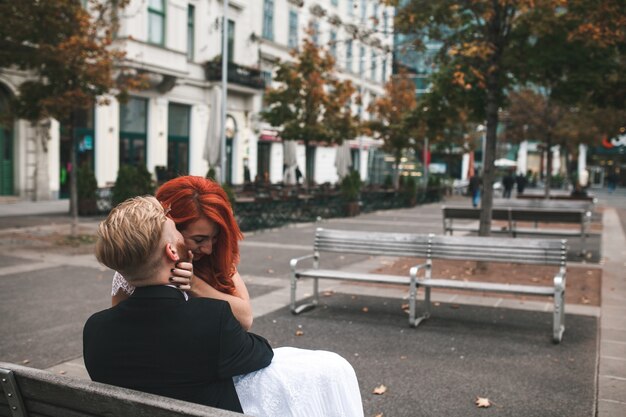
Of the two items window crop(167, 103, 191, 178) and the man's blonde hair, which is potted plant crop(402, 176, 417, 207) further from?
the man's blonde hair

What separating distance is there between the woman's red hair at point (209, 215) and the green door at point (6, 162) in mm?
23497

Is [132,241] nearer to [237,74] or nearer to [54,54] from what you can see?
[54,54]

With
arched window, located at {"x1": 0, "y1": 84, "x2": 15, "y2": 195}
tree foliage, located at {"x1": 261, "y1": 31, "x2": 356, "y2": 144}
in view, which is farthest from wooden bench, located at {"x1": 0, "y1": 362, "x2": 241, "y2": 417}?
arched window, located at {"x1": 0, "y1": 84, "x2": 15, "y2": 195}

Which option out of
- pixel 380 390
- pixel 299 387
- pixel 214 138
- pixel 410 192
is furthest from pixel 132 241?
pixel 410 192

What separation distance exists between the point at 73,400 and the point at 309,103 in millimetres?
23813

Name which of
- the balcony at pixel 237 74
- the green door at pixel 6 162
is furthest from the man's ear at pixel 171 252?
the balcony at pixel 237 74

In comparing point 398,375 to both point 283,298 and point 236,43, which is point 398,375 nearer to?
point 283,298

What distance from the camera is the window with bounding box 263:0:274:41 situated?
39.4 m

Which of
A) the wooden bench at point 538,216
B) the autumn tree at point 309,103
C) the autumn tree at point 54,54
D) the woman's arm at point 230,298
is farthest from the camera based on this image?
the autumn tree at point 309,103

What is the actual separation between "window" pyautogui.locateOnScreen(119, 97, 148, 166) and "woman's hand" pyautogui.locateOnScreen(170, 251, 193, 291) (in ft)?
89.4

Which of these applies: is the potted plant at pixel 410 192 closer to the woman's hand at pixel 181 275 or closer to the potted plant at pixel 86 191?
the potted plant at pixel 86 191

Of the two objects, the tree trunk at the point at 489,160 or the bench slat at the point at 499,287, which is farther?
the tree trunk at the point at 489,160

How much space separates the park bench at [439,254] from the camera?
6.88m

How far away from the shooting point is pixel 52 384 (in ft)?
7.50
